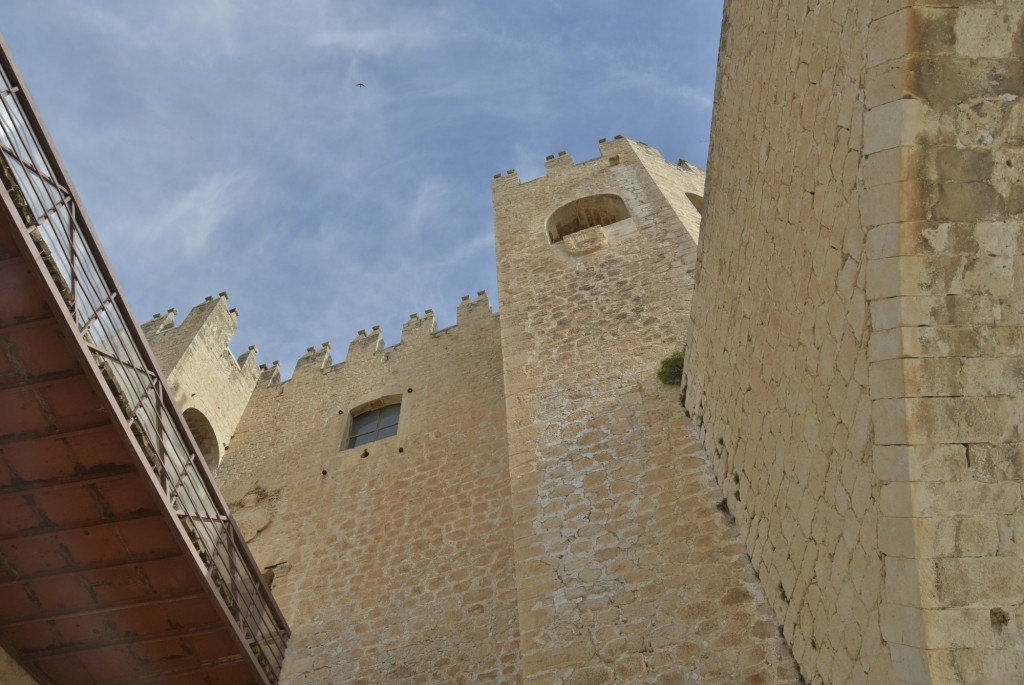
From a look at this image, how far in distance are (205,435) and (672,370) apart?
30.9 feet

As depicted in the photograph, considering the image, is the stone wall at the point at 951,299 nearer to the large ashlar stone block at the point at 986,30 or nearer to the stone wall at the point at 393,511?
the large ashlar stone block at the point at 986,30

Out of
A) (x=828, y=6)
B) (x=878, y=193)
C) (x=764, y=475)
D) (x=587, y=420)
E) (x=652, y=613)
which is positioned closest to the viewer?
(x=878, y=193)

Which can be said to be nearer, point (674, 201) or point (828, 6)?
point (828, 6)

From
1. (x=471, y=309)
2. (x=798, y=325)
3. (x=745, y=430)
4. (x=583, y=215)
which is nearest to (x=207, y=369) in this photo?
(x=471, y=309)

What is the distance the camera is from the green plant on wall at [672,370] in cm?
682

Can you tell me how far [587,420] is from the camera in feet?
22.5

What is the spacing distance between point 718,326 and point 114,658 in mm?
6619

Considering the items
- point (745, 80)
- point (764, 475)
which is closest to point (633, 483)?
point (764, 475)

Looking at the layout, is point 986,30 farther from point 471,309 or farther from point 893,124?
point 471,309

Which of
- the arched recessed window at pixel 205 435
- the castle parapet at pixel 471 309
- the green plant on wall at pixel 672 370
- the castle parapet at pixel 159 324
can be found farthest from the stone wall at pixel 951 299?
the castle parapet at pixel 159 324

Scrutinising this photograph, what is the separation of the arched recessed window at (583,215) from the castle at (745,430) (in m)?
0.04

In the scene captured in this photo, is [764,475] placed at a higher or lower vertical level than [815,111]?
lower

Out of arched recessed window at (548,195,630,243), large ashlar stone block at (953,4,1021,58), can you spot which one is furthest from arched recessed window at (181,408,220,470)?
large ashlar stone block at (953,4,1021,58)

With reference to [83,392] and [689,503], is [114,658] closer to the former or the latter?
[83,392]
